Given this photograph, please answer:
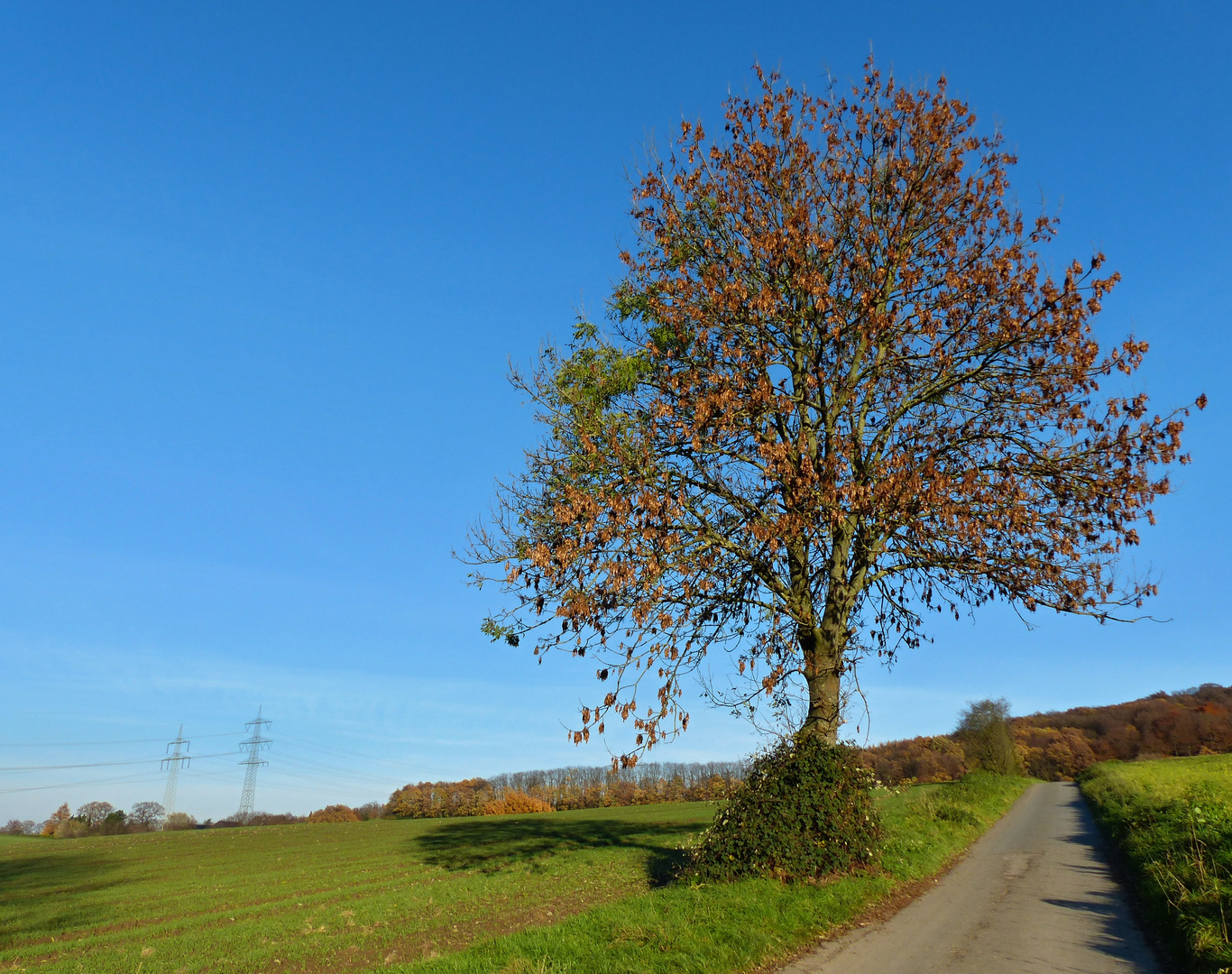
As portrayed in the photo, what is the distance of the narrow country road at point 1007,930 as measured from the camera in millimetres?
8062

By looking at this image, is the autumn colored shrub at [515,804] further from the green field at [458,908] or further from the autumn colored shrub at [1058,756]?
the autumn colored shrub at [1058,756]

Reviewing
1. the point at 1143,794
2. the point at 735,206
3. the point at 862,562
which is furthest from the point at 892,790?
the point at 1143,794

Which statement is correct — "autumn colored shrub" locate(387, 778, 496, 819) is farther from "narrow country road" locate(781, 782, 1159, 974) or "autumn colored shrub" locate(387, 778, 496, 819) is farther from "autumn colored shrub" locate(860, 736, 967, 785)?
"narrow country road" locate(781, 782, 1159, 974)

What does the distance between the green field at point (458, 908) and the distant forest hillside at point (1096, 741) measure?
71.2m

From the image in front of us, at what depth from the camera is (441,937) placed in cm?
1266

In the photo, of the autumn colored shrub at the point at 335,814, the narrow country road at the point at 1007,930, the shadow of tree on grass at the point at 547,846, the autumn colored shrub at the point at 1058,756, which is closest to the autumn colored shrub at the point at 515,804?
the autumn colored shrub at the point at 335,814

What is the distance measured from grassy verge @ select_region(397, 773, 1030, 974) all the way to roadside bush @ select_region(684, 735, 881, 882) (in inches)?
17.6

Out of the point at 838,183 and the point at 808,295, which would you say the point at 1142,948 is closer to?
the point at 808,295

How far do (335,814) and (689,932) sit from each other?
317 ft

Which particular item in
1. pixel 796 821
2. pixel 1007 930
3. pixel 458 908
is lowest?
pixel 1007 930

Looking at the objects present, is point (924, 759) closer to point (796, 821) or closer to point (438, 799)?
point (438, 799)

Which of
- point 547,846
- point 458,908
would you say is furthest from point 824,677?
point 547,846

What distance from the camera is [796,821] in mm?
12859

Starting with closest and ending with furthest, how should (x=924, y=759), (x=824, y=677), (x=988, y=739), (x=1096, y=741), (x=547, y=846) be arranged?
(x=824, y=677) → (x=547, y=846) → (x=988, y=739) → (x=924, y=759) → (x=1096, y=741)
